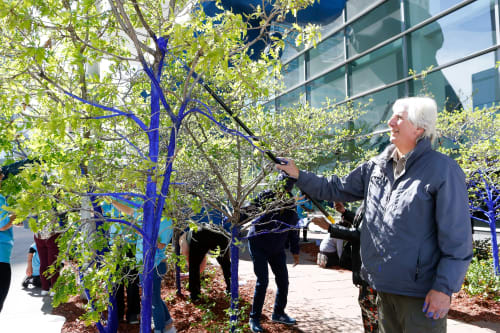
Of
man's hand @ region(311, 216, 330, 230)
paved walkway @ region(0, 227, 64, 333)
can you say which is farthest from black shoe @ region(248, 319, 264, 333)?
paved walkway @ region(0, 227, 64, 333)

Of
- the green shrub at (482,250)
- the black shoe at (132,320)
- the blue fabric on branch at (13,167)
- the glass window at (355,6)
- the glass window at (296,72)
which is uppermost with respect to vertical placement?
the glass window at (355,6)

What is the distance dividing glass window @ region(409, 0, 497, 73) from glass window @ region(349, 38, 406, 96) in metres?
0.52

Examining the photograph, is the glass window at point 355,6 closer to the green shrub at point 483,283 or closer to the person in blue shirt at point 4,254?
the green shrub at point 483,283

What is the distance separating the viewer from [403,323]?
208 centimetres

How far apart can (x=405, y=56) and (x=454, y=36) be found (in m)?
1.46

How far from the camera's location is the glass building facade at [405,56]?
8.59 metres

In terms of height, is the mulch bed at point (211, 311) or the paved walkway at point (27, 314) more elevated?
the mulch bed at point (211, 311)

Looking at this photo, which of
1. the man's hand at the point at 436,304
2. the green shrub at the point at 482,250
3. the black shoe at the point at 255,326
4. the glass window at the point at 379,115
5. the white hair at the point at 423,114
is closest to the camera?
the man's hand at the point at 436,304

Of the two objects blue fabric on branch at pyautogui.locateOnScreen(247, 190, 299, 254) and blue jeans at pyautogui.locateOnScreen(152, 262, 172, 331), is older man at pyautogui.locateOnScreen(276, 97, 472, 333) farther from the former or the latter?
blue jeans at pyautogui.locateOnScreen(152, 262, 172, 331)

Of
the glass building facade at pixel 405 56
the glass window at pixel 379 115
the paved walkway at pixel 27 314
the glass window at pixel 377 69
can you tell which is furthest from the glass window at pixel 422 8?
the paved walkway at pixel 27 314

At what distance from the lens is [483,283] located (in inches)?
204

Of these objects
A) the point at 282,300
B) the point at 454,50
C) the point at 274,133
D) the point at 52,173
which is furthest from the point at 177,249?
the point at 454,50

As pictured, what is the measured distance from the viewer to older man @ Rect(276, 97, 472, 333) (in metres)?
1.90

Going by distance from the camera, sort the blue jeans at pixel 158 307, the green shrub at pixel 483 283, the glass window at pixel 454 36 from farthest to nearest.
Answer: the glass window at pixel 454 36 → the green shrub at pixel 483 283 → the blue jeans at pixel 158 307
